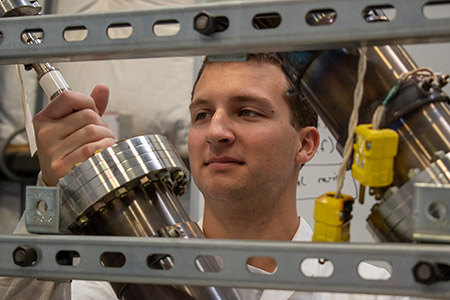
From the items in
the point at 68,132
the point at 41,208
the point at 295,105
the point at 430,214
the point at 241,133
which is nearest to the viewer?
the point at 430,214

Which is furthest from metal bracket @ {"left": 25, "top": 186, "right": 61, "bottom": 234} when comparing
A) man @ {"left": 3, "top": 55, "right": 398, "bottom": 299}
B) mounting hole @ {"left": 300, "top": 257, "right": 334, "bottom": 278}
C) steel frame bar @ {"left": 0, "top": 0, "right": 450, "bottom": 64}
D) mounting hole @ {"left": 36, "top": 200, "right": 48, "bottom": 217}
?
man @ {"left": 3, "top": 55, "right": 398, "bottom": 299}

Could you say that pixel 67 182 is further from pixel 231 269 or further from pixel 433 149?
pixel 433 149

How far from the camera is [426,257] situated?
0.38 m

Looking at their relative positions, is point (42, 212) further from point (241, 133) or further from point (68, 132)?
point (241, 133)

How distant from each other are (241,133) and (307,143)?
0.27m

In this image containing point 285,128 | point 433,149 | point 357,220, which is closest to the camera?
point 433,149

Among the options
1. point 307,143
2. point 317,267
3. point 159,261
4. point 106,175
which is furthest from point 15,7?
point 307,143

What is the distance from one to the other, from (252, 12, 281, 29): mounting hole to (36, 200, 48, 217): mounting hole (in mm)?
273

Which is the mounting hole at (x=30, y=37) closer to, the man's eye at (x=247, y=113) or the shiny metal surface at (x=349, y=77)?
the shiny metal surface at (x=349, y=77)

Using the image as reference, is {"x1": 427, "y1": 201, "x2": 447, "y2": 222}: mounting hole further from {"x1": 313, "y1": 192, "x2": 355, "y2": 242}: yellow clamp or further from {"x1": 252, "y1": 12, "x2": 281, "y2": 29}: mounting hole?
{"x1": 252, "y1": 12, "x2": 281, "y2": 29}: mounting hole

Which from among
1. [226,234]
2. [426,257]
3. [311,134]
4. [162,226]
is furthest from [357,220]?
[426,257]

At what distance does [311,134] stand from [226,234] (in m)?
0.32

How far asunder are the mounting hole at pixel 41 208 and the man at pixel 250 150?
367 mm

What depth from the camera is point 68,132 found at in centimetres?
72
